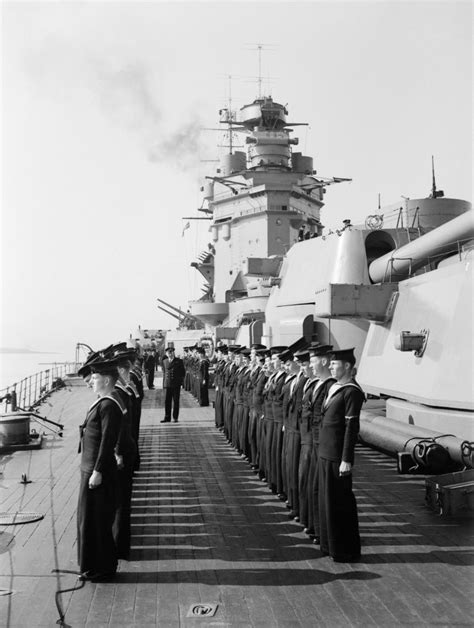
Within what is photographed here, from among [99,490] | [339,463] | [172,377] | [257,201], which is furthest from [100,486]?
[257,201]

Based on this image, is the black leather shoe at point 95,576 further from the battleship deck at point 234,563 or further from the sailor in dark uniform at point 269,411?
the sailor in dark uniform at point 269,411

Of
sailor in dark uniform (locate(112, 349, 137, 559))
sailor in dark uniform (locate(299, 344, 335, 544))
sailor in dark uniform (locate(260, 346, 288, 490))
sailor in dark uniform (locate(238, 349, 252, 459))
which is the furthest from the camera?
sailor in dark uniform (locate(238, 349, 252, 459))

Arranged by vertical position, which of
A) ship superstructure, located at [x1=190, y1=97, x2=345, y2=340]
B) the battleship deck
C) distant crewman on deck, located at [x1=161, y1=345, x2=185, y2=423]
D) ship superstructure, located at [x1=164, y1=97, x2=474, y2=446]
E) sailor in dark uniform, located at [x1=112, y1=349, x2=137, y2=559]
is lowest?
the battleship deck

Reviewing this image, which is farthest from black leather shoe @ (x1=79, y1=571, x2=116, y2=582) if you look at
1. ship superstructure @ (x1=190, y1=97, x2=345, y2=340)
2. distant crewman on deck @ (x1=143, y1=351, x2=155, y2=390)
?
ship superstructure @ (x1=190, y1=97, x2=345, y2=340)

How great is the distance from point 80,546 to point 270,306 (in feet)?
33.8

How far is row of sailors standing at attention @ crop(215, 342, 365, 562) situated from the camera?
3.71 meters

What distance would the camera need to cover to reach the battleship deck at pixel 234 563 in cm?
287

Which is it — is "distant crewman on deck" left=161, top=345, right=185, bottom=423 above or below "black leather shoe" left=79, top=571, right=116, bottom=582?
above

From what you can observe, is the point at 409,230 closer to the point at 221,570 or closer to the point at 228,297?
the point at 221,570

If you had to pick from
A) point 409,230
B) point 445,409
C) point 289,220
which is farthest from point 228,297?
point 445,409

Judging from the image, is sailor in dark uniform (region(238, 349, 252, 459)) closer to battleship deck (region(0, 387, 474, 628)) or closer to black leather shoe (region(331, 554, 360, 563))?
battleship deck (region(0, 387, 474, 628))

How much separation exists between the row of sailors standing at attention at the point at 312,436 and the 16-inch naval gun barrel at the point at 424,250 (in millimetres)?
1977

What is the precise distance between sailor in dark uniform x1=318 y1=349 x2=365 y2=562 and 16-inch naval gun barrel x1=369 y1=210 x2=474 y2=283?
2.76 m

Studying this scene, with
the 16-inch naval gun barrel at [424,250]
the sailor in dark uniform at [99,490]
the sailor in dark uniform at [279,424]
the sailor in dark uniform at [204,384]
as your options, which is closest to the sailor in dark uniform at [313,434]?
the sailor in dark uniform at [279,424]
